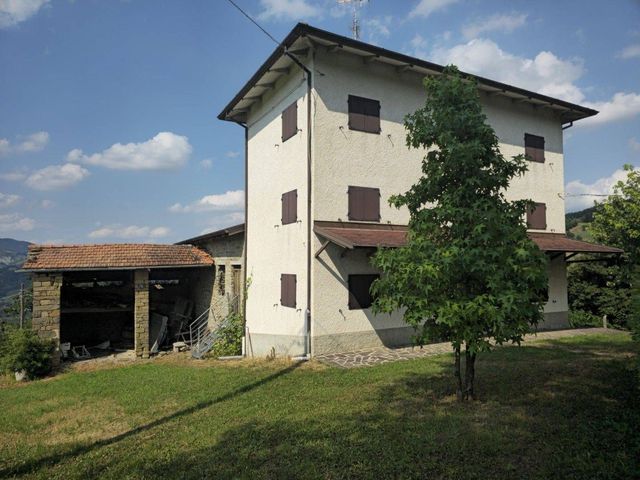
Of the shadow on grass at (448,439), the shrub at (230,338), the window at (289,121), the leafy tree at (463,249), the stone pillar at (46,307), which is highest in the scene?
the window at (289,121)

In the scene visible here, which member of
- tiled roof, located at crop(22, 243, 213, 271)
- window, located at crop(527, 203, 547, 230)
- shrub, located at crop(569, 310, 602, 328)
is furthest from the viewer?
shrub, located at crop(569, 310, 602, 328)

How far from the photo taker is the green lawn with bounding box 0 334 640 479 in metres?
4.29

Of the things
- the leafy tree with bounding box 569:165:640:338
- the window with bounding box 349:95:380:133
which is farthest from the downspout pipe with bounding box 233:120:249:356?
→ the leafy tree with bounding box 569:165:640:338

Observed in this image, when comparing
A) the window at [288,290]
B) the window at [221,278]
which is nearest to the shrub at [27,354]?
the window at [221,278]

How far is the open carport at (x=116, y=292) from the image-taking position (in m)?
13.0

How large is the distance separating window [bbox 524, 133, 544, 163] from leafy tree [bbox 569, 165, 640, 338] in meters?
5.35

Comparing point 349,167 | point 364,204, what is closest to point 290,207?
point 349,167

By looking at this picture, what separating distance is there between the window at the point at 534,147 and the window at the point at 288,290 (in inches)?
418

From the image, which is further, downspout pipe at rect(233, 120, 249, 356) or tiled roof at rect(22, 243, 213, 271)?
→ downspout pipe at rect(233, 120, 249, 356)

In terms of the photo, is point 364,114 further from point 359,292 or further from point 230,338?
point 230,338

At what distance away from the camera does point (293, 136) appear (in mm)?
11938

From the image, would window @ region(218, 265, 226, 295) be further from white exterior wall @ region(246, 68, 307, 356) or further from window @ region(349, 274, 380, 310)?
window @ region(349, 274, 380, 310)

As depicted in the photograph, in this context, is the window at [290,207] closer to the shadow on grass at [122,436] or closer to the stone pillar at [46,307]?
the shadow on grass at [122,436]

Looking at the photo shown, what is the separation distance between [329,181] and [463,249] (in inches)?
249
